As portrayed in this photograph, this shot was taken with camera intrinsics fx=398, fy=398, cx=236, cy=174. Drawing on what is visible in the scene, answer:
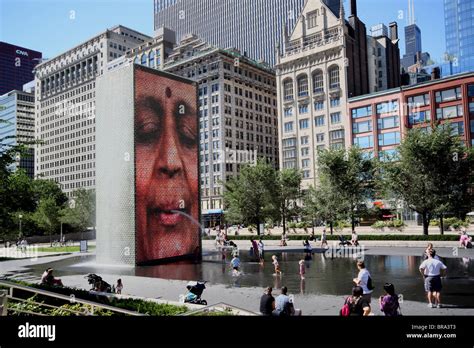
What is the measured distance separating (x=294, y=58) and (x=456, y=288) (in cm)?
7652

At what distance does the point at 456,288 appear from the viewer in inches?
636

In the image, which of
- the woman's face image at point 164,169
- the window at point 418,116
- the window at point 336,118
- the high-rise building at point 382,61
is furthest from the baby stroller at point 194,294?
the high-rise building at point 382,61

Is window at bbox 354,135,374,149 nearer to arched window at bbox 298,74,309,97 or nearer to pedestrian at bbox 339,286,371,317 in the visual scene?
arched window at bbox 298,74,309,97

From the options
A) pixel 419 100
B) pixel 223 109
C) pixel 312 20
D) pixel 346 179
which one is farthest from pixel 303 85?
pixel 346 179

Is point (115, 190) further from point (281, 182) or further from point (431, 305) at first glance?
point (281, 182)

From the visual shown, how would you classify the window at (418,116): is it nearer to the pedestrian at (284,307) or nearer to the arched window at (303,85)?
the arched window at (303,85)

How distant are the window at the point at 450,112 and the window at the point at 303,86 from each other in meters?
27.9

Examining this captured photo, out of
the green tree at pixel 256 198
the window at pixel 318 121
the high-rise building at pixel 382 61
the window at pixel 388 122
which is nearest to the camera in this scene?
the green tree at pixel 256 198

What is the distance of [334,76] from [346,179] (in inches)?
1742

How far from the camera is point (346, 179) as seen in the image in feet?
144

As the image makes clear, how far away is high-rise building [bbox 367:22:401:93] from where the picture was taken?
86688 mm

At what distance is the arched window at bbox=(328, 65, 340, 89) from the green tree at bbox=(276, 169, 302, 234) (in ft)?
110

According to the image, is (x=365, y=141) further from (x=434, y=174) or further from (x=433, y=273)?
(x=433, y=273)

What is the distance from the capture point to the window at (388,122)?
234 feet
